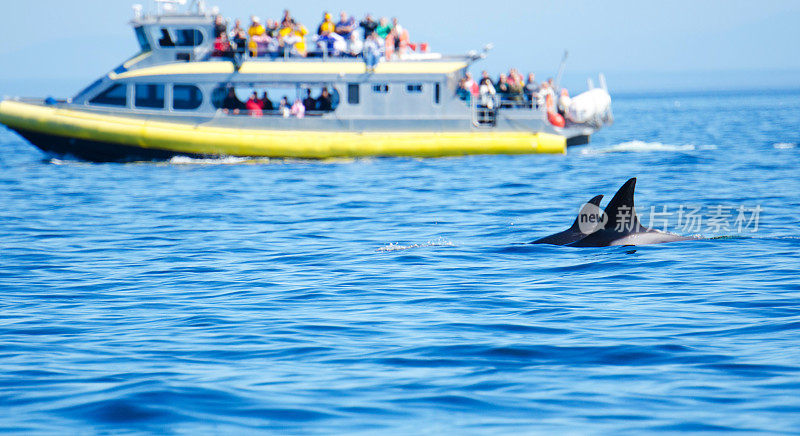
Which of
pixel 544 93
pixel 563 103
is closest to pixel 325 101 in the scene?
pixel 544 93

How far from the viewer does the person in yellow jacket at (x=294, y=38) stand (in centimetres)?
2652

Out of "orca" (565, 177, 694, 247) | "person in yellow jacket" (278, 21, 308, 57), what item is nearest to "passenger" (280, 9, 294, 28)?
"person in yellow jacket" (278, 21, 308, 57)

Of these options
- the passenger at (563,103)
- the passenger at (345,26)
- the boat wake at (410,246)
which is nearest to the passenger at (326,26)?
the passenger at (345,26)

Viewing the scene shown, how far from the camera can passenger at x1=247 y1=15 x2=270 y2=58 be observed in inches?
1058

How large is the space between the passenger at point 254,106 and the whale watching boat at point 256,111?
0.04m

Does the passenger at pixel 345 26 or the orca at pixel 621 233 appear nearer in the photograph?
the orca at pixel 621 233

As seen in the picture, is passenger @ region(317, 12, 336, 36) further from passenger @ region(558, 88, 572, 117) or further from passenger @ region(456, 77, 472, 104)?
passenger @ region(558, 88, 572, 117)

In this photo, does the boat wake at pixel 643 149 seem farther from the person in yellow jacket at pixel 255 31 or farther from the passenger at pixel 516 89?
the person in yellow jacket at pixel 255 31

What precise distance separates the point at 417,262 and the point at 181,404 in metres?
5.93

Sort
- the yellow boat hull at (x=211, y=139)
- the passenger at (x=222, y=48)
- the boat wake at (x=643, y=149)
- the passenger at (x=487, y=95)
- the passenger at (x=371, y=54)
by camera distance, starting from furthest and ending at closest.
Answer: the boat wake at (x=643, y=149) → the passenger at (x=487, y=95) → the passenger at (x=222, y=48) → the passenger at (x=371, y=54) → the yellow boat hull at (x=211, y=139)

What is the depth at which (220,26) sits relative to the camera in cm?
2694

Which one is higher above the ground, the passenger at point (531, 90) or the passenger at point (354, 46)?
the passenger at point (354, 46)

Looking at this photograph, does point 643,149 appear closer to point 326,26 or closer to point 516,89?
point 516,89

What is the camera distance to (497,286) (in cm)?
1045
